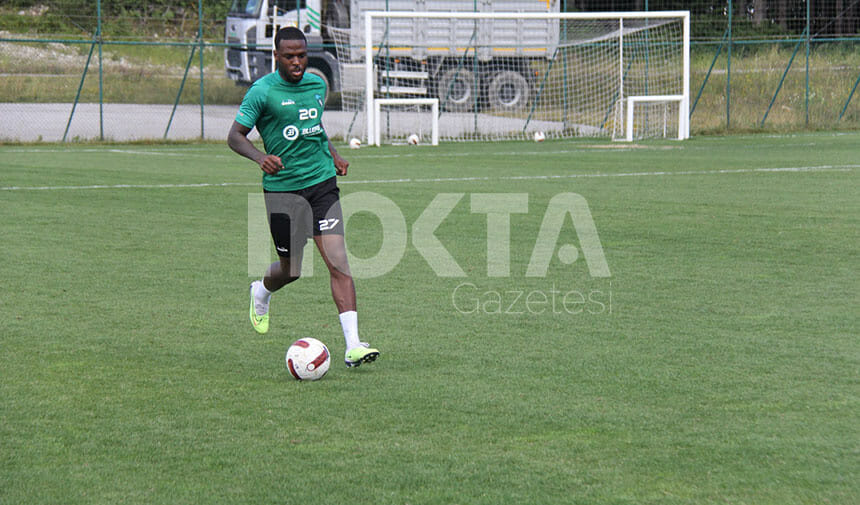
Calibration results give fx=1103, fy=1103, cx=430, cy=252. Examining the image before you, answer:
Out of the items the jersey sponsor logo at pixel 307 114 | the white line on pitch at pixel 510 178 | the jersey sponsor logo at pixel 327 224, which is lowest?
the white line on pitch at pixel 510 178

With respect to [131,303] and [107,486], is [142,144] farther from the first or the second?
[107,486]

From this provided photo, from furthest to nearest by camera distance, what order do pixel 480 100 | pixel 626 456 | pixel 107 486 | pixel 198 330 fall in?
pixel 480 100
pixel 198 330
pixel 626 456
pixel 107 486

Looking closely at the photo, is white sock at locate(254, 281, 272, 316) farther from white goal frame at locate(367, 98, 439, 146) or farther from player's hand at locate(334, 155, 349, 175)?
white goal frame at locate(367, 98, 439, 146)

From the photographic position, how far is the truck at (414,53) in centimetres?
2933

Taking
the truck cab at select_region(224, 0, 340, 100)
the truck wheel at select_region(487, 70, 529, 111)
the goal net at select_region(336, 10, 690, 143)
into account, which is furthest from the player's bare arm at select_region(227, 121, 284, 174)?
the truck cab at select_region(224, 0, 340, 100)

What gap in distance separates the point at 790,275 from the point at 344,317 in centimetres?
398

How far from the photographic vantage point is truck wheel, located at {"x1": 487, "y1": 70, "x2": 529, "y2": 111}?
2970 centimetres

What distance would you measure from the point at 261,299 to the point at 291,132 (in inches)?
44.5

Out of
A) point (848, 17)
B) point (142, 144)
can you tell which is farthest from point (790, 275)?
point (848, 17)

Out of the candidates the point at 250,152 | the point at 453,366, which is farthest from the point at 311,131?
the point at 453,366

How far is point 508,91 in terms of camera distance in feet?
98.3

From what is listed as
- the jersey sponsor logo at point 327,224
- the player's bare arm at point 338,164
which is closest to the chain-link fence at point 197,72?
the player's bare arm at point 338,164

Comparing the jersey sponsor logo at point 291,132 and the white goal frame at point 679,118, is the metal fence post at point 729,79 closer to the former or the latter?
the white goal frame at point 679,118

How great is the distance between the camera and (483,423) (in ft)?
15.7
